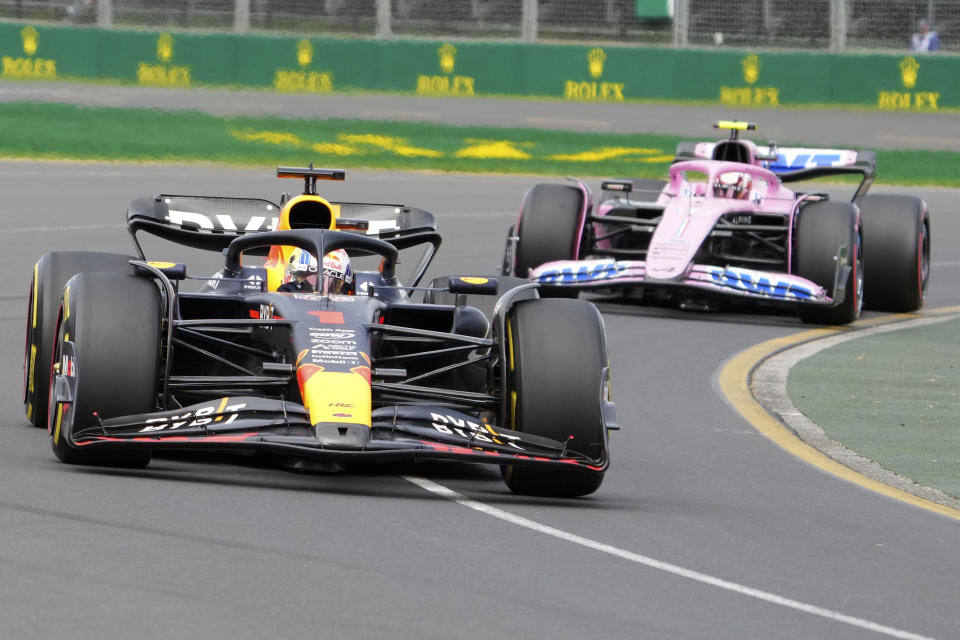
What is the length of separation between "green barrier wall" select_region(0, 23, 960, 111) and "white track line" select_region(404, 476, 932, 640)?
24.7m

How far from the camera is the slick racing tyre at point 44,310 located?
30.1ft

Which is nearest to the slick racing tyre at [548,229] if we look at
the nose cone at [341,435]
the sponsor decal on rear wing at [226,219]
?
the sponsor decal on rear wing at [226,219]

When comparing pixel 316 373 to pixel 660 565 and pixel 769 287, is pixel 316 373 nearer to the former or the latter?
pixel 660 565

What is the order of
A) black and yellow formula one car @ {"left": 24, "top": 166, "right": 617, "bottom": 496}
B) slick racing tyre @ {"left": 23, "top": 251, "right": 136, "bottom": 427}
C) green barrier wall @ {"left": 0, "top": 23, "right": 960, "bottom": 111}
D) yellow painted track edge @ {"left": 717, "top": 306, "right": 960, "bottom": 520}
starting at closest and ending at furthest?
black and yellow formula one car @ {"left": 24, "top": 166, "right": 617, "bottom": 496}, yellow painted track edge @ {"left": 717, "top": 306, "right": 960, "bottom": 520}, slick racing tyre @ {"left": 23, "top": 251, "right": 136, "bottom": 427}, green barrier wall @ {"left": 0, "top": 23, "right": 960, "bottom": 111}

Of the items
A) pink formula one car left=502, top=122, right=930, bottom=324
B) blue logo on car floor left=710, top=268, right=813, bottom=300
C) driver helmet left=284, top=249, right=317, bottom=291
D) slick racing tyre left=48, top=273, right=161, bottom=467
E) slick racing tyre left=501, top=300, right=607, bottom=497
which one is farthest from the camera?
pink formula one car left=502, top=122, right=930, bottom=324

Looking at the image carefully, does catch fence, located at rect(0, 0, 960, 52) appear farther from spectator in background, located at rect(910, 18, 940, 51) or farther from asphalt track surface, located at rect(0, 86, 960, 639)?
asphalt track surface, located at rect(0, 86, 960, 639)

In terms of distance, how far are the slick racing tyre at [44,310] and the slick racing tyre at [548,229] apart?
7102 mm

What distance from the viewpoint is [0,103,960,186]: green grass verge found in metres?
27.8

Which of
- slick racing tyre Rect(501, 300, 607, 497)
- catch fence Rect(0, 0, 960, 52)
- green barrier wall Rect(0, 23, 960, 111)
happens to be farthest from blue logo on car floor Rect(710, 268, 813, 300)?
catch fence Rect(0, 0, 960, 52)

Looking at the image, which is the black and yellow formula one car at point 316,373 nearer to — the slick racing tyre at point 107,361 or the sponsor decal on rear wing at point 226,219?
the slick racing tyre at point 107,361

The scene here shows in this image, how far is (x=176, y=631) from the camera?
18.5ft

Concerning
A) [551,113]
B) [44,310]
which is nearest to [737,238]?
[44,310]

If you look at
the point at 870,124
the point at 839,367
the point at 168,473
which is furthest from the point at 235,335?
the point at 870,124

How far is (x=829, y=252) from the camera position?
50.9 ft
